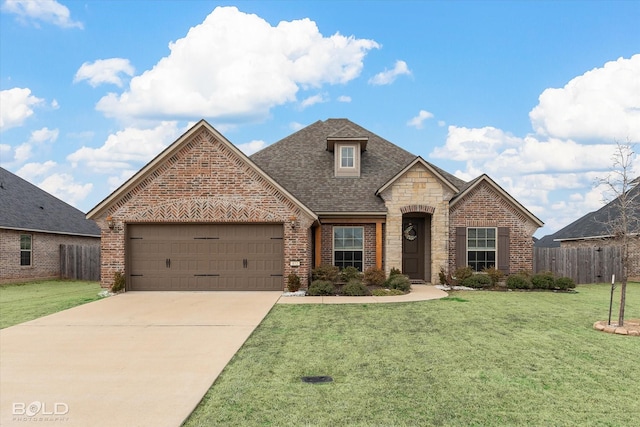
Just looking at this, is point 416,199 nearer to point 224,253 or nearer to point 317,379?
point 224,253

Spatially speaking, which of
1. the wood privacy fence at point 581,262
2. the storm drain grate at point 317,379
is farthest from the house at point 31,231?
the wood privacy fence at point 581,262

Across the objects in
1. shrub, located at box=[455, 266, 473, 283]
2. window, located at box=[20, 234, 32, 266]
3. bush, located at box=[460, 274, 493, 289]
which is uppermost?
window, located at box=[20, 234, 32, 266]

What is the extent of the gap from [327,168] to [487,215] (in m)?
7.30

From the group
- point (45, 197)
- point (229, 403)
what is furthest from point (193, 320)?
point (45, 197)

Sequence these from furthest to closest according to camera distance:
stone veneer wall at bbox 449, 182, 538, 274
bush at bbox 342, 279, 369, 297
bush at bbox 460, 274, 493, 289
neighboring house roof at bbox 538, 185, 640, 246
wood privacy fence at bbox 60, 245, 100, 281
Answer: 1. neighboring house roof at bbox 538, 185, 640, 246
2. wood privacy fence at bbox 60, 245, 100, 281
3. stone veneer wall at bbox 449, 182, 538, 274
4. bush at bbox 460, 274, 493, 289
5. bush at bbox 342, 279, 369, 297

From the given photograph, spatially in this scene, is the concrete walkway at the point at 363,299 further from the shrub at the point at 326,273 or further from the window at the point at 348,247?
the window at the point at 348,247

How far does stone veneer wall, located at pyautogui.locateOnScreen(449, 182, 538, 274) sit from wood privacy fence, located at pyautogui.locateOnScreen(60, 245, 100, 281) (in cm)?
1745

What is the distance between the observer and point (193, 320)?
11164 millimetres

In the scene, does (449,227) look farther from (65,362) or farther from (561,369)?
(65,362)

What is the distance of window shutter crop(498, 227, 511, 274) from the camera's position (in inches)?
759

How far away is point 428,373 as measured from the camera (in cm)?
689

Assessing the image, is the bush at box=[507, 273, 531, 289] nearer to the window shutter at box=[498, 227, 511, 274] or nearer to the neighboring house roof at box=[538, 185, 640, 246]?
the window shutter at box=[498, 227, 511, 274]

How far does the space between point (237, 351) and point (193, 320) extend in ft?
11.2

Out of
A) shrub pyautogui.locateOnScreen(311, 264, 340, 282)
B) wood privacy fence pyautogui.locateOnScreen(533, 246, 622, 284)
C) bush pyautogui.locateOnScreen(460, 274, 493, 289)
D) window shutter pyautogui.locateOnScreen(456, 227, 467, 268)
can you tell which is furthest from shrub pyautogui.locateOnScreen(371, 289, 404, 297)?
wood privacy fence pyautogui.locateOnScreen(533, 246, 622, 284)
